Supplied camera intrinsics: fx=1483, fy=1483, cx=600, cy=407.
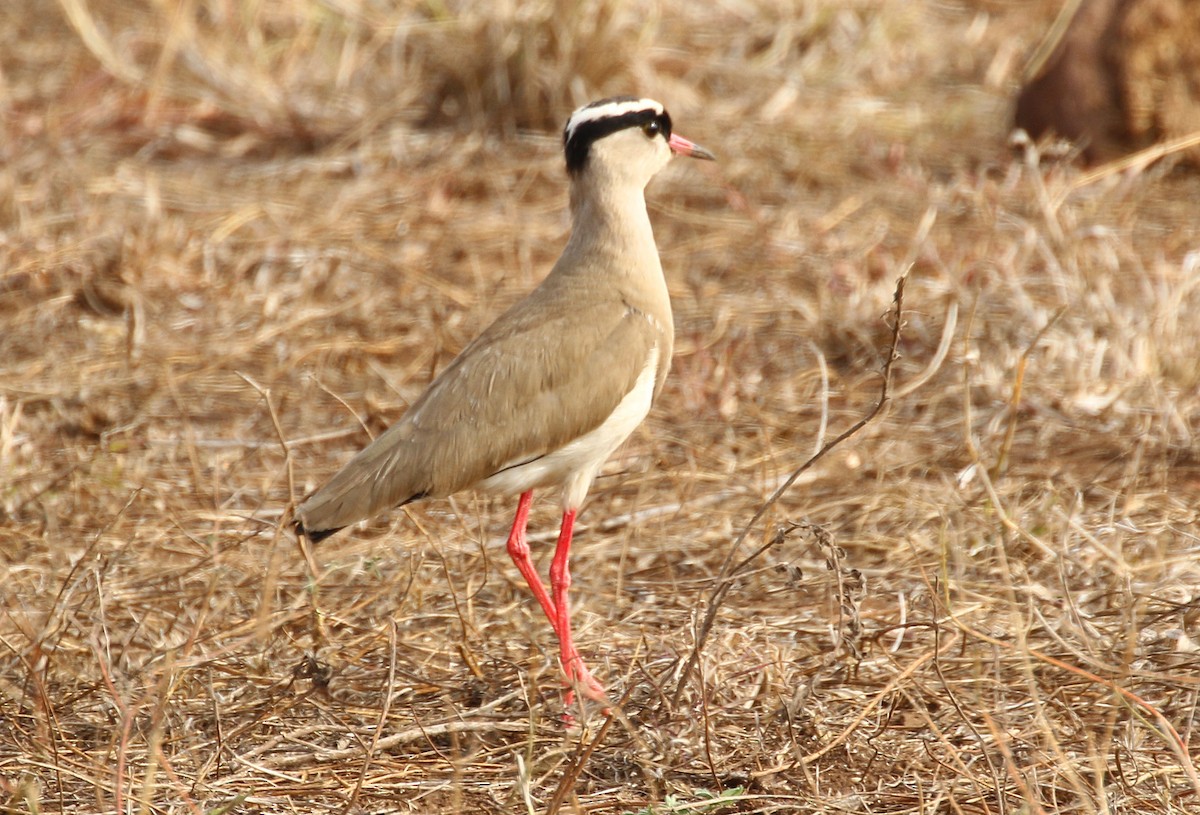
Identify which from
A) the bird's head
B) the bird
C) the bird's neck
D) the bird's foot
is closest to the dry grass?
the bird's foot

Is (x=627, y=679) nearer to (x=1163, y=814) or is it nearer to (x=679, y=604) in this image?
(x=679, y=604)

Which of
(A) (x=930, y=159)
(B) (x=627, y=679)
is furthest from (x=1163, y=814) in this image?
(A) (x=930, y=159)

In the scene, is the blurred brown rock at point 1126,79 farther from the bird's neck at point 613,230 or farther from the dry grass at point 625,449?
the bird's neck at point 613,230

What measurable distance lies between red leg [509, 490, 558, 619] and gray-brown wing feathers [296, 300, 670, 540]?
37cm

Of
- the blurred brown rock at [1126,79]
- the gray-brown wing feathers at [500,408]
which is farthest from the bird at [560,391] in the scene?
the blurred brown rock at [1126,79]

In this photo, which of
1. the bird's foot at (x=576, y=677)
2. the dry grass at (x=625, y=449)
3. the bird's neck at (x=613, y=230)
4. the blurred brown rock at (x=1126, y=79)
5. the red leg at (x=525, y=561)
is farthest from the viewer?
the blurred brown rock at (x=1126, y=79)

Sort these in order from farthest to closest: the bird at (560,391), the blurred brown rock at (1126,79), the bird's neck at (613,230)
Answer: the blurred brown rock at (1126,79), the bird's neck at (613,230), the bird at (560,391)

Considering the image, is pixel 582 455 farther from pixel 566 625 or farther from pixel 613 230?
pixel 613 230

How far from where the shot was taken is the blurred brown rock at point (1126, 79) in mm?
8156

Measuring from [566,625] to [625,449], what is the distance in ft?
5.50

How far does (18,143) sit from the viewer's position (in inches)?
349

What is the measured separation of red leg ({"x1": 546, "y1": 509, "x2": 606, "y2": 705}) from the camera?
13.1 ft

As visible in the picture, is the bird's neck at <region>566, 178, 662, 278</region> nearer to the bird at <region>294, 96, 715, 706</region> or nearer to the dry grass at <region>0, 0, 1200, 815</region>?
the bird at <region>294, 96, 715, 706</region>

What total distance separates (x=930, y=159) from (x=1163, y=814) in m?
5.99
